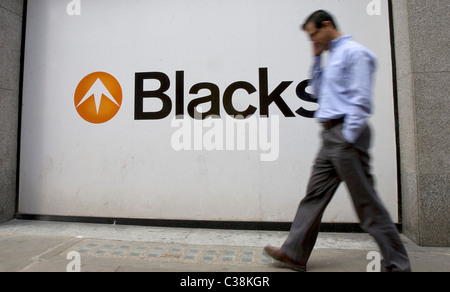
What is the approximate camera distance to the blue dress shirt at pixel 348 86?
219 cm

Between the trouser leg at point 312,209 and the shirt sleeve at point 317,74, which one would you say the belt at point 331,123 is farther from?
the shirt sleeve at point 317,74

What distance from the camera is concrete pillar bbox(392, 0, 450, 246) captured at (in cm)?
321

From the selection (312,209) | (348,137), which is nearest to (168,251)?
(312,209)

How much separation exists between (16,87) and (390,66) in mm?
4703

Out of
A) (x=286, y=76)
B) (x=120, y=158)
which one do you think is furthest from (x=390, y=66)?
(x=120, y=158)

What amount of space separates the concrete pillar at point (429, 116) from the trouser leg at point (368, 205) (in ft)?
4.19

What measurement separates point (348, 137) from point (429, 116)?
5.27ft

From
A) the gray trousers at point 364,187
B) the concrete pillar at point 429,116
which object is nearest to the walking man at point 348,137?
the gray trousers at point 364,187

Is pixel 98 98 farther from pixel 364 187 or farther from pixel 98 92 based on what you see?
pixel 364 187

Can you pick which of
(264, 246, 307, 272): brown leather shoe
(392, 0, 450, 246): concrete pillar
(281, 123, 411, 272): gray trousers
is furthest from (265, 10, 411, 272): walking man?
(392, 0, 450, 246): concrete pillar

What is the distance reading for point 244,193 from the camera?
12.7 feet

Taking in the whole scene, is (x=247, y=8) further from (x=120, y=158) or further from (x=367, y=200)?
(x=367, y=200)
